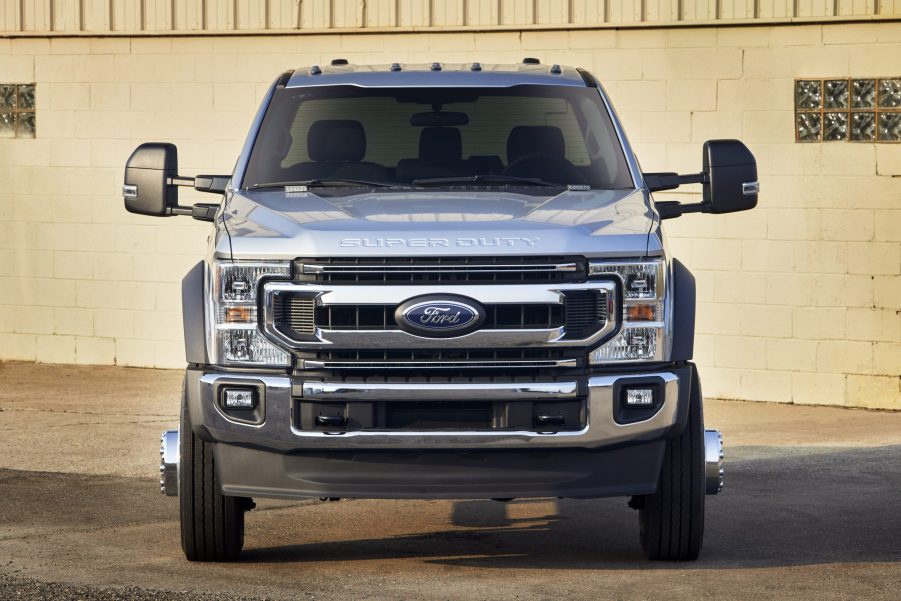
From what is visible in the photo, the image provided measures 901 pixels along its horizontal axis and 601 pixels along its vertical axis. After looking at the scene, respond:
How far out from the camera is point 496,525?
8102 mm

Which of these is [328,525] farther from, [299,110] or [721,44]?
[721,44]

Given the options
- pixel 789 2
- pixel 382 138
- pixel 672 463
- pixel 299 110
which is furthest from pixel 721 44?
pixel 672 463

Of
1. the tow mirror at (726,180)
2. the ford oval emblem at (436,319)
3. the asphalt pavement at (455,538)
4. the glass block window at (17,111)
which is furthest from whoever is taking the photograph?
the glass block window at (17,111)

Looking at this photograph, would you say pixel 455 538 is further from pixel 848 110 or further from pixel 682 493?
pixel 848 110

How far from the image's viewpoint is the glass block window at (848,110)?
1226 centimetres

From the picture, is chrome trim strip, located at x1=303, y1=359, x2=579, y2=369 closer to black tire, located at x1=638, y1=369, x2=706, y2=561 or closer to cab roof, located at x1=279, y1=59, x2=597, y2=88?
black tire, located at x1=638, y1=369, x2=706, y2=561

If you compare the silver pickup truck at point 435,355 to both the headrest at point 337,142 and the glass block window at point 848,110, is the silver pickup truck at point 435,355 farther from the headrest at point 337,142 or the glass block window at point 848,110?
the glass block window at point 848,110

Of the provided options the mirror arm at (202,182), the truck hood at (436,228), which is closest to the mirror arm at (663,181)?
the truck hood at (436,228)

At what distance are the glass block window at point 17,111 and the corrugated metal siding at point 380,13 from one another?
0.52 metres

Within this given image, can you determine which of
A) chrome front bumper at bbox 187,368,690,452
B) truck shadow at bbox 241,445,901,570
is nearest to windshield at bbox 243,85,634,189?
chrome front bumper at bbox 187,368,690,452

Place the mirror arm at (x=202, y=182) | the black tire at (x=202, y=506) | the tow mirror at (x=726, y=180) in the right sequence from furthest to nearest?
the mirror arm at (x=202, y=182), the tow mirror at (x=726, y=180), the black tire at (x=202, y=506)

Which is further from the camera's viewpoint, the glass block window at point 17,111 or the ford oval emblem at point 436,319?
the glass block window at point 17,111

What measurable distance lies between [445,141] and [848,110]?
5584mm

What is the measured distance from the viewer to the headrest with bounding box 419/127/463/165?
25.0 ft
